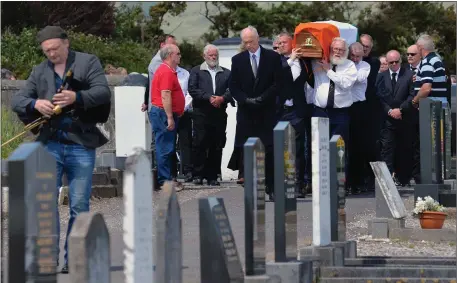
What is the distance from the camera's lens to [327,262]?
38.4 feet

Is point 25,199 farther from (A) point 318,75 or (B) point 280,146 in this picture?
(A) point 318,75

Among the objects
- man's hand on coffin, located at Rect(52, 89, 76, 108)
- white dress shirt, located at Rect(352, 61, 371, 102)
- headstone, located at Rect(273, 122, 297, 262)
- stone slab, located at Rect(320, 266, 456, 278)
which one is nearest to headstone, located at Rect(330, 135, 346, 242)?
stone slab, located at Rect(320, 266, 456, 278)

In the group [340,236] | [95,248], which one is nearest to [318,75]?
[340,236]

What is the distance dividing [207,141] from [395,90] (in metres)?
2.72

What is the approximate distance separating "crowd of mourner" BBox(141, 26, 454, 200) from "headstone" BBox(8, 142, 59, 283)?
9.68 metres

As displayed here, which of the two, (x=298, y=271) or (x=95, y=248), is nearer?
(x=95, y=248)

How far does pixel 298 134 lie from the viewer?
58.5ft

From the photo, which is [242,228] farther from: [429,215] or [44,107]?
[44,107]

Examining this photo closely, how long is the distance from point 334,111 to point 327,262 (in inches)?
249

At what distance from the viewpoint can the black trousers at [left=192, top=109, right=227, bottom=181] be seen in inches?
808

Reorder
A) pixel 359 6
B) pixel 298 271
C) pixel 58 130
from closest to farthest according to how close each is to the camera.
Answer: pixel 298 271 < pixel 58 130 < pixel 359 6

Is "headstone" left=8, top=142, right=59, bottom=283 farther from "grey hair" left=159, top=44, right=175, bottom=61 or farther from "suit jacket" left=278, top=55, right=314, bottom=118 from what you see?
"grey hair" left=159, top=44, right=175, bottom=61

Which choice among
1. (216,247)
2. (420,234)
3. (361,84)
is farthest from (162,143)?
(216,247)

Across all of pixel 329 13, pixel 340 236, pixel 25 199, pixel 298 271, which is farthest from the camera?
pixel 329 13
